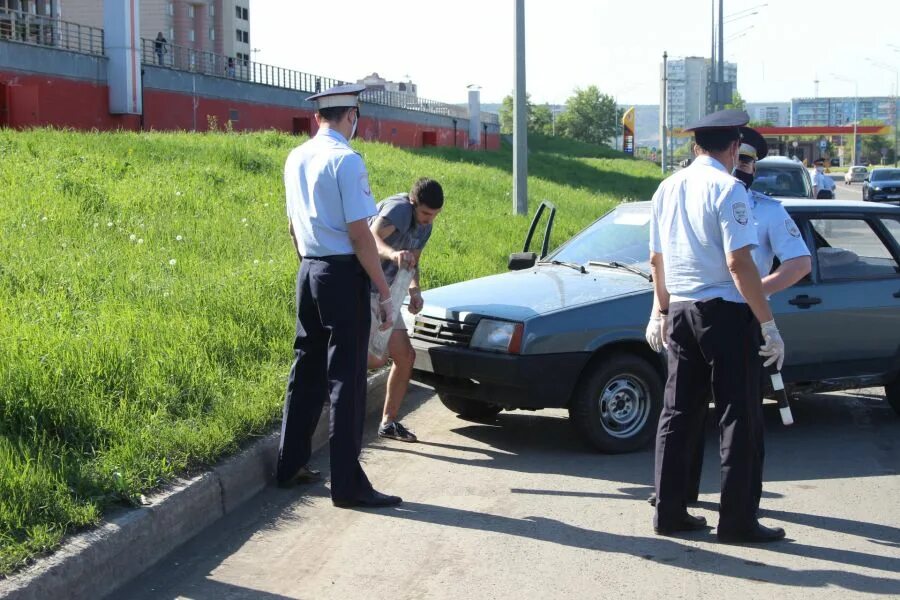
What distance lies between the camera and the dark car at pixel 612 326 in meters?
6.75

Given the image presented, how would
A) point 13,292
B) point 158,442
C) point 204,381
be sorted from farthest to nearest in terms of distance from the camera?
point 13,292 < point 204,381 < point 158,442

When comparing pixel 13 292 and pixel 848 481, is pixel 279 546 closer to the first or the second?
pixel 848 481

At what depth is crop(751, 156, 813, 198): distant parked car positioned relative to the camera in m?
15.8

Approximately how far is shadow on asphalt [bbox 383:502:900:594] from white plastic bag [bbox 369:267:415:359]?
1.19 m

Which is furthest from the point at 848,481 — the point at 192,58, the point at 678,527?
the point at 192,58

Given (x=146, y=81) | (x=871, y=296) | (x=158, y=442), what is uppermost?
(x=146, y=81)

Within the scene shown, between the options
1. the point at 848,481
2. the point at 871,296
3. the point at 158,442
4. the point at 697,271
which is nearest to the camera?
the point at 697,271

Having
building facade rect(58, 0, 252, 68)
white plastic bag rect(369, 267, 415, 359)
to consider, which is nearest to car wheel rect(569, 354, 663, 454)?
white plastic bag rect(369, 267, 415, 359)

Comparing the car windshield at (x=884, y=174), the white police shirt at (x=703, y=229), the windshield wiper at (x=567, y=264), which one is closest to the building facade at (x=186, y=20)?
the car windshield at (x=884, y=174)

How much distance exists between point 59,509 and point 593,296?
138 inches

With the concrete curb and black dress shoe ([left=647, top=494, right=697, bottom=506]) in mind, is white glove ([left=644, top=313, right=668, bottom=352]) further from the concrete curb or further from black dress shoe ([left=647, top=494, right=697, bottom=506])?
the concrete curb

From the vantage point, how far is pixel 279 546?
520 centimetres

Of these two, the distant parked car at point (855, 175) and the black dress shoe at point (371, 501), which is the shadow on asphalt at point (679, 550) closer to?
the black dress shoe at point (371, 501)

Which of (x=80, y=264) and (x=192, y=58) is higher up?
(x=192, y=58)
